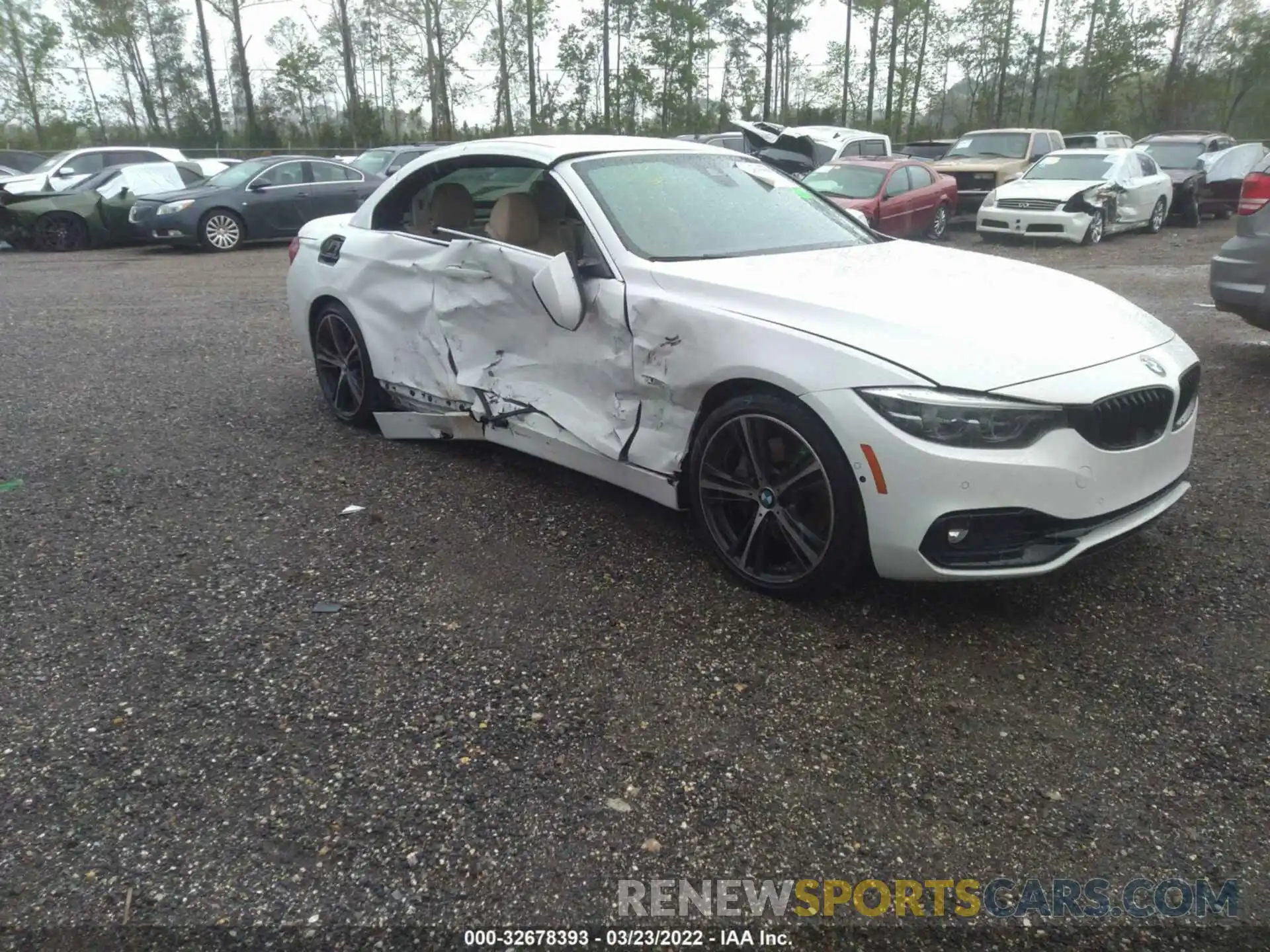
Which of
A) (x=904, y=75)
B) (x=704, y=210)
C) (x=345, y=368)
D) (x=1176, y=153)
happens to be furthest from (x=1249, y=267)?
(x=904, y=75)

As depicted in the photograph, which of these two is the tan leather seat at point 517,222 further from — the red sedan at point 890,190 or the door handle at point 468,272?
the red sedan at point 890,190

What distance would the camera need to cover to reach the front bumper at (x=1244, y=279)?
19.7 feet

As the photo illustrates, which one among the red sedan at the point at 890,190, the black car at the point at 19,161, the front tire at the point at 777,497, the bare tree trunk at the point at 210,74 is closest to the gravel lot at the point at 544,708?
the front tire at the point at 777,497

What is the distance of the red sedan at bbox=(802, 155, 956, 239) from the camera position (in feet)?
46.3

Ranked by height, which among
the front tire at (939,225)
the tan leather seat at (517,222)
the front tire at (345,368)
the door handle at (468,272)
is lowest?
the front tire at (939,225)

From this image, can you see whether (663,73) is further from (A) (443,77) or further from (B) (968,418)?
(B) (968,418)

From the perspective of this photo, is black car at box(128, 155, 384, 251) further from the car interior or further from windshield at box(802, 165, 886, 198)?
the car interior

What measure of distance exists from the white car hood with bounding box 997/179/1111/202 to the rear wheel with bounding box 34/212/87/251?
605 inches

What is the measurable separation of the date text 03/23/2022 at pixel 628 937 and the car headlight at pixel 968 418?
1580mm

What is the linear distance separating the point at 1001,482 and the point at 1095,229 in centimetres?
1410

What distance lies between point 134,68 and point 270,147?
1571cm

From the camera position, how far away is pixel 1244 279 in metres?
6.14

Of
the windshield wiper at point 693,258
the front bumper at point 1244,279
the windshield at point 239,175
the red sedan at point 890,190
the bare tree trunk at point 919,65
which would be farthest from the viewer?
the bare tree trunk at point 919,65

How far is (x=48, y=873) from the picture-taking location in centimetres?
227
